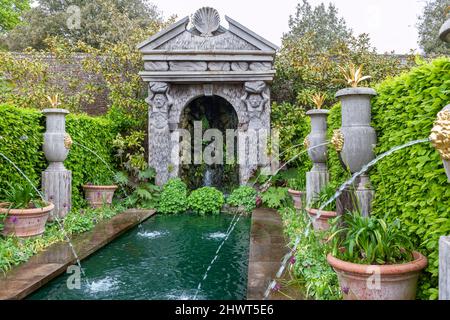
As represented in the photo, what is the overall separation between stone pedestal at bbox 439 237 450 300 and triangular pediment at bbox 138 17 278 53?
7.00 metres

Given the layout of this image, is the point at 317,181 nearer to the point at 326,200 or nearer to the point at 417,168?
the point at 326,200

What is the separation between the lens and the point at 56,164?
19.3ft

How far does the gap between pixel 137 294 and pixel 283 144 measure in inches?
244

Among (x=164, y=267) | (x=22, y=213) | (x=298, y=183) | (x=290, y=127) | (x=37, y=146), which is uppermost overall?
(x=290, y=127)

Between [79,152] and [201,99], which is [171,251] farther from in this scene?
[201,99]

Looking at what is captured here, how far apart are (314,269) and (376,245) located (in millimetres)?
878

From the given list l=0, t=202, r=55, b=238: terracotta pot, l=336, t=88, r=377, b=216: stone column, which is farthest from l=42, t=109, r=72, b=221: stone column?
l=336, t=88, r=377, b=216: stone column

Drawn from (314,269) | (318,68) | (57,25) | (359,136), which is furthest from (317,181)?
(57,25)

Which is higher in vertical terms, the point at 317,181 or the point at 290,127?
the point at 290,127

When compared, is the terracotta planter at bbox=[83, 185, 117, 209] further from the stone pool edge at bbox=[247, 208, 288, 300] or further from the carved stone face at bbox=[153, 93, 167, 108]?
the stone pool edge at bbox=[247, 208, 288, 300]

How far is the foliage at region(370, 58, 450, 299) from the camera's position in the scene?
2588 mm

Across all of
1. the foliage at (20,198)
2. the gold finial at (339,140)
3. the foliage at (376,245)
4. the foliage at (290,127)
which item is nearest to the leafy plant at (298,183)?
the foliage at (290,127)

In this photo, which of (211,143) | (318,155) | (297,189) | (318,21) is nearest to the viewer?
(318,155)

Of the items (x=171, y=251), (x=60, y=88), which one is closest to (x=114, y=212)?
(x=171, y=251)
